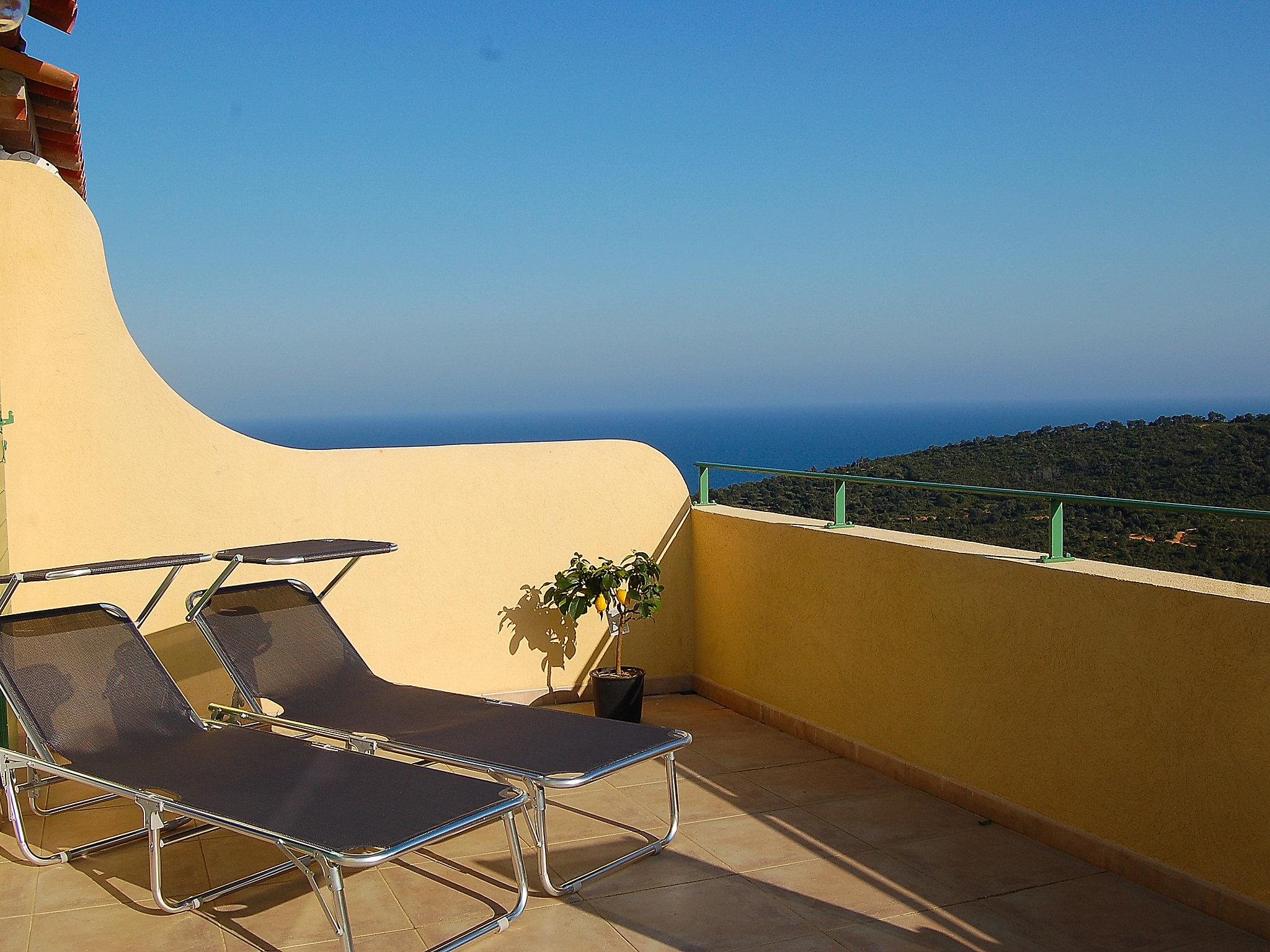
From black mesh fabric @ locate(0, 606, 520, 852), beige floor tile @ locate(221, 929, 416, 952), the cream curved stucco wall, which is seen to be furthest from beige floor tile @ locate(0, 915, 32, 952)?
the cream curved stucco wall

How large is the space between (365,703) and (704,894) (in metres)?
1.74

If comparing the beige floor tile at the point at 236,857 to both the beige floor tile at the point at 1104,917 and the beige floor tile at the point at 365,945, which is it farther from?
the beige floor tile at the point at 1104,917

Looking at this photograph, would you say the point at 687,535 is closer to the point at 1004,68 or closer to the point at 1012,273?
the point at 1004,68

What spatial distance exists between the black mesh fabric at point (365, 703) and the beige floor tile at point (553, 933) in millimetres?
436

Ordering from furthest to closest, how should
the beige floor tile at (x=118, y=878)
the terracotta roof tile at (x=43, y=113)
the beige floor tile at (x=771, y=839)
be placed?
the terracotta roof tile at (x=43, y=113) → the beige floor tile at (x=771, y=839) → the beige floor tile at (x=118, y=878)

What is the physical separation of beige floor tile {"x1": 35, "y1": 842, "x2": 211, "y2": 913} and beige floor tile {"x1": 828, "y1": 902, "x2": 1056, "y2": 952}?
7.08 feet

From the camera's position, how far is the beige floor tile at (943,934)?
3035 millimetres

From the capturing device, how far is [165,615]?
5016mm

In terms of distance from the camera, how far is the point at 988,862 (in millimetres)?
3674

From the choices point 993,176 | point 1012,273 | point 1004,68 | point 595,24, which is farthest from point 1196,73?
point 1012,273

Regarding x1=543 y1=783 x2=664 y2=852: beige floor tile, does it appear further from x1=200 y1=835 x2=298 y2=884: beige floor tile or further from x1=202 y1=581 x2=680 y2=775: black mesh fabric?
x1=200 y1=835 x2=298 y2=884: beige floor tile

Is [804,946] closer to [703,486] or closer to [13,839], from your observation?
[13,839]

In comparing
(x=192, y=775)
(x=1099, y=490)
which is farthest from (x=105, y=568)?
(x=1099, y=490)

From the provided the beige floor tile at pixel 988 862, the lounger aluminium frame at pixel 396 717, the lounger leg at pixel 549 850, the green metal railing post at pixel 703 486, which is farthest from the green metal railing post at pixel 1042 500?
the lounger leg at pixel 549 850
